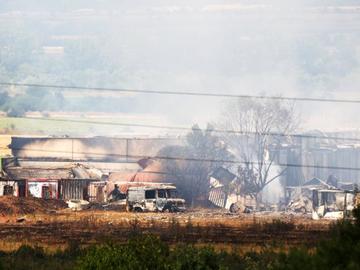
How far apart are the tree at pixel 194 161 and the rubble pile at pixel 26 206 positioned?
35.4 feet

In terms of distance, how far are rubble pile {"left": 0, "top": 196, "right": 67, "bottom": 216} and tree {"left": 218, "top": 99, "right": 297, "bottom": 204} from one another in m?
16.2

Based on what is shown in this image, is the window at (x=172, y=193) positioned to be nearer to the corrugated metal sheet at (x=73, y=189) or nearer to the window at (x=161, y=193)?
the window at (x=161, y=193)

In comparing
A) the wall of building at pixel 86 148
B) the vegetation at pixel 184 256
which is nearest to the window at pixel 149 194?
the wall of building at pixel 86 148

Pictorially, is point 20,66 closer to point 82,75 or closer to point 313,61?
point 82,75

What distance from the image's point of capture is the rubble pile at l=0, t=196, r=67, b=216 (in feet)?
175

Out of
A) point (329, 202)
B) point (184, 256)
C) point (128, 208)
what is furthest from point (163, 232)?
point (329, 202)

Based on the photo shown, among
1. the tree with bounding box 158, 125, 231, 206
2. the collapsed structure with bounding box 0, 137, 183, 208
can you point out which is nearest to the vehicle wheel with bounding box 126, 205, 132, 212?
the collapsed structure with bounding box 0, 137, 183, 208

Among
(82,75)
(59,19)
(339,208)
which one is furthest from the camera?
(59,19)

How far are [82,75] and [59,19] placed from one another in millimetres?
24611

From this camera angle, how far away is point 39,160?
7006cm

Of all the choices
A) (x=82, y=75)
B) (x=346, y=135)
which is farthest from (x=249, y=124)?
(x=82, y=75)

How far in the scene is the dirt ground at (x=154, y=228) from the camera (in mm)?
38375

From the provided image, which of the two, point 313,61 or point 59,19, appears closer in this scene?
point 313,61

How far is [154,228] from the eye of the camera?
144ft
